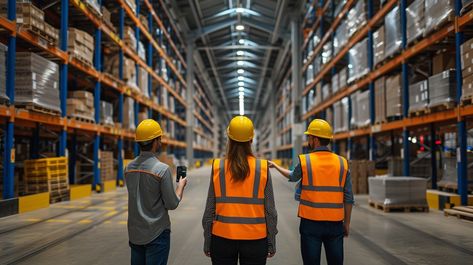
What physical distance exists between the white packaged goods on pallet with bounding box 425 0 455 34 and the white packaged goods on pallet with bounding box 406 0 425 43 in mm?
229

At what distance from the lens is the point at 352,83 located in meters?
13.8

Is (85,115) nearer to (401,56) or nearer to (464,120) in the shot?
(401,56)

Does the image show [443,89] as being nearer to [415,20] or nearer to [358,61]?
A: [415,20]

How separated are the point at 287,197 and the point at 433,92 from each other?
15.5 feet

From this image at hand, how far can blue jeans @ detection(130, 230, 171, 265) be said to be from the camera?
2.51m

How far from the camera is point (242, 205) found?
7.36ft

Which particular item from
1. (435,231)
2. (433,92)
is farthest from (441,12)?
(435,231)

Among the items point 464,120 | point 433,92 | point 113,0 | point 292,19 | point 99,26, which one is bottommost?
point 464,120

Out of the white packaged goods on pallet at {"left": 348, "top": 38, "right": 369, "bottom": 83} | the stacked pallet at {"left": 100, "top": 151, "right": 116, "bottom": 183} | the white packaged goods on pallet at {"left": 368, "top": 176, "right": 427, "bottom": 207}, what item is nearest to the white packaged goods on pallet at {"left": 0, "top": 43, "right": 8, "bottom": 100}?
the stacked pallet at {"left": 100, "top": 151, "right": 116, "bottom": 183}

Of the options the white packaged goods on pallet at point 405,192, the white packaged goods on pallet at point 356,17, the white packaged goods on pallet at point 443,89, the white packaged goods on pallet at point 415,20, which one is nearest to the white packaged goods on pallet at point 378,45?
the white packaged goods on pallet at point 356,17

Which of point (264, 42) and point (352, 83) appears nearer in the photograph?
point (352, 83)

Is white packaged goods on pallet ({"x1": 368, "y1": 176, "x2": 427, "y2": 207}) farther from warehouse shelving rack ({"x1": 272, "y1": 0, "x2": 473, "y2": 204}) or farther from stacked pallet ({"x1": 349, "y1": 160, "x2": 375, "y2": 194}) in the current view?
stacked pallet ({"x1": 349, "y1": 160, "x2": 375, "y2": 194})

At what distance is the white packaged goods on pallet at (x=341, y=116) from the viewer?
14367 millimetres

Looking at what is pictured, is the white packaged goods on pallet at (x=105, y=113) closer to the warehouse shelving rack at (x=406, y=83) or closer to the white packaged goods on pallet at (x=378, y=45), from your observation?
Answer: the warehouse shelving rack at (x=406, y=83)
